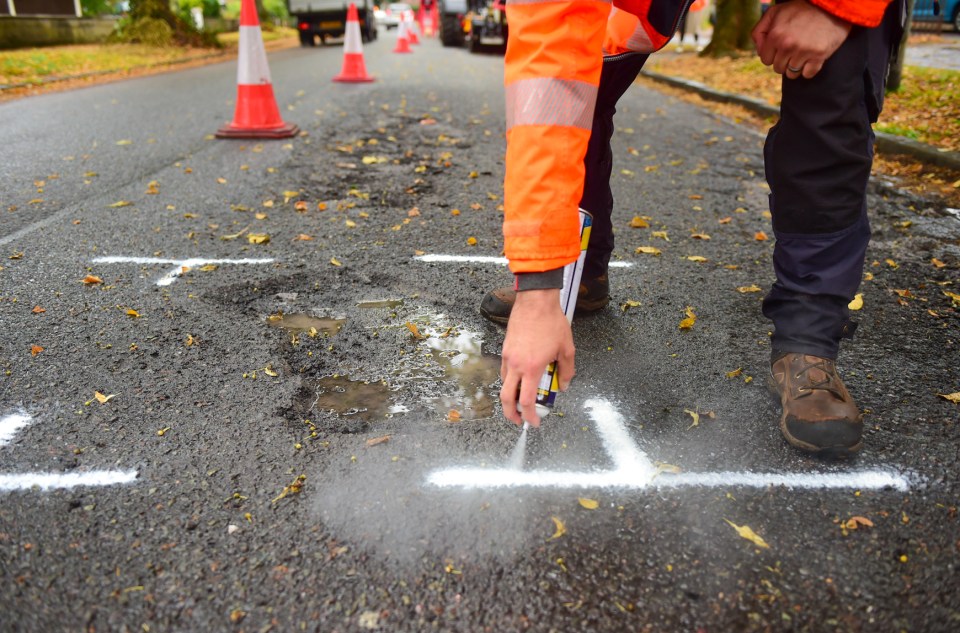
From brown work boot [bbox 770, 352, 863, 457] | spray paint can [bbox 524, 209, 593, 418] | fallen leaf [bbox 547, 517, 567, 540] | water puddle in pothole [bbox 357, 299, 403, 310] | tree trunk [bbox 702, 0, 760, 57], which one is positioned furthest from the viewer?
tree trunk [bbox 702, 0, 760, 57]

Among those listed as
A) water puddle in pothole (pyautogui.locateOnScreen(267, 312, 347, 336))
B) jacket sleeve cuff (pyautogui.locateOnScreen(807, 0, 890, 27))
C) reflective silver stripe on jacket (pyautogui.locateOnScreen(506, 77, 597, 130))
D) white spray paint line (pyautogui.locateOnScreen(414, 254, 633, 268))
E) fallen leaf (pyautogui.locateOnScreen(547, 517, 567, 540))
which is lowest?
water puddle in pothole (pyautogui.locateOnScreen(267, 312, 347, 336))

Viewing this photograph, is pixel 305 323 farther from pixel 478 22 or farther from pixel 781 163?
pixel 478 22

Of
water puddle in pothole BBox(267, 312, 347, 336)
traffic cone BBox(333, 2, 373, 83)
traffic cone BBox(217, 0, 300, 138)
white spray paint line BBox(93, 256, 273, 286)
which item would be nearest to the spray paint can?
water puddle in pothole BBox(267, 312, 347, 336)

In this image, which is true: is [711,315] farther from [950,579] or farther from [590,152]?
[950,579]

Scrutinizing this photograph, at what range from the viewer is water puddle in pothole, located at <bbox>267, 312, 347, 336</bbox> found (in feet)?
8.38

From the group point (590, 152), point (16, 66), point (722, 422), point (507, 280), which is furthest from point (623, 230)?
point (16, 66)

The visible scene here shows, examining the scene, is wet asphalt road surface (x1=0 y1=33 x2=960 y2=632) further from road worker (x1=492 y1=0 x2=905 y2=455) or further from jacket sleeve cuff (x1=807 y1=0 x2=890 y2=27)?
jacket sleeve cuff (x1=807 y1=0 x2=890 y2=27)

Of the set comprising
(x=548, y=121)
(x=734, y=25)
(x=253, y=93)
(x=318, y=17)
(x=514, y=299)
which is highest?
(x=734, y=25)

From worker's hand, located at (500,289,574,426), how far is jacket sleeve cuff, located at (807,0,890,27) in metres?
1.00

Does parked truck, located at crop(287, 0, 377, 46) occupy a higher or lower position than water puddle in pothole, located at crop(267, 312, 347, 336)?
higher

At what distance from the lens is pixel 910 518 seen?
5.33 ft

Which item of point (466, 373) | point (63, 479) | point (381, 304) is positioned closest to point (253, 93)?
point (381, 304)

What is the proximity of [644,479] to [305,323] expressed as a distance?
1.44 m

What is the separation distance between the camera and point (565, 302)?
62.0 inches
